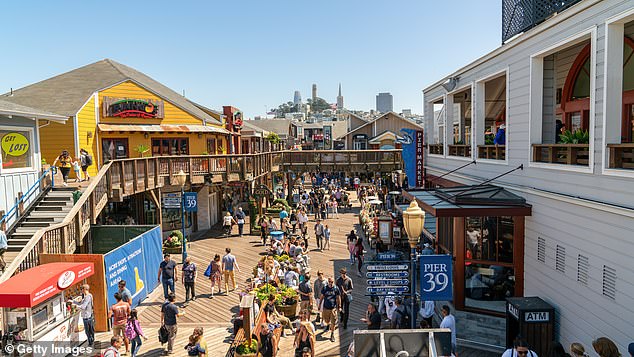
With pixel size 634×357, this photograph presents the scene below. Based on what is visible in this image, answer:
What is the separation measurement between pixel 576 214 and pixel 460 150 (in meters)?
7.68

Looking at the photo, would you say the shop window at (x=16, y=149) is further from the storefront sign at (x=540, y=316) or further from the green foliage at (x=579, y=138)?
the green foliage at (x=579, y=138)

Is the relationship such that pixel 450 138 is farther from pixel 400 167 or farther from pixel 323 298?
pixel 400 167

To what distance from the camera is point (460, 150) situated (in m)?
16.2

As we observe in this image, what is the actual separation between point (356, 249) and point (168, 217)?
1329cm

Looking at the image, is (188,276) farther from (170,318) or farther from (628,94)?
(628,94)

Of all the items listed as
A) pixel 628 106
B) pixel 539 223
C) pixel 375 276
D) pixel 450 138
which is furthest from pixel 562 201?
pixel 450 138

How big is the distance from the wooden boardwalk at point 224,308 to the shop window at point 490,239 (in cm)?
253

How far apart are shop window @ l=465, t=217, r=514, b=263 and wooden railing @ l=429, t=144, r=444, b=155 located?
6.40m

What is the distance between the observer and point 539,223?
33.3ft

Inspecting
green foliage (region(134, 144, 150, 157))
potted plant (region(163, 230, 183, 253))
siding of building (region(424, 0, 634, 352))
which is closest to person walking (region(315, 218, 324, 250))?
potted plant (region(163, 230, 183, 253))

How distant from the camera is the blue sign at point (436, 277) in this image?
360 inches

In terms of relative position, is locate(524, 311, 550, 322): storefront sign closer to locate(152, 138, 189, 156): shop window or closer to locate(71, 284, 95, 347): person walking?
locate(71, 284, 95, 347): person walking

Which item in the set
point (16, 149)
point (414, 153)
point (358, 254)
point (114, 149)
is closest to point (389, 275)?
point (358, 254)

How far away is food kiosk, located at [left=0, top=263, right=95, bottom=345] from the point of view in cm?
930
